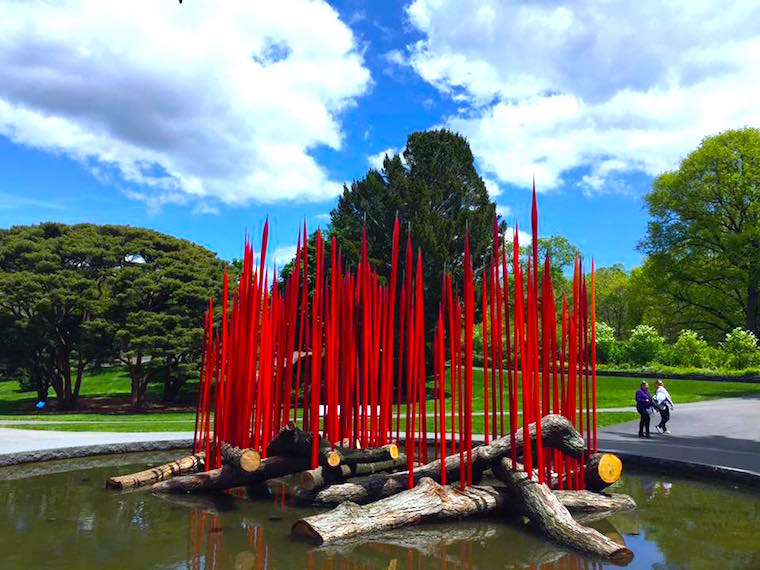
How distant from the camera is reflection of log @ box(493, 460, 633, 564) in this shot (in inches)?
210

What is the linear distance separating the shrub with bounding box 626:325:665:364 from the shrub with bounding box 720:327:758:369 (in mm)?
4048

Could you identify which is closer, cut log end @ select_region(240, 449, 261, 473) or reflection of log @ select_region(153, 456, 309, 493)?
cut log end @ select_region(240, 449, 261, 473)

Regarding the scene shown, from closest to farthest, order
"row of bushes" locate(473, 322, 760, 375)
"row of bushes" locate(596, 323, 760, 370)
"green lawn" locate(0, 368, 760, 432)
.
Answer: "green lawn" locate(0, 368, 760, 432) → "row of bushes" locate(473, 322, 760, 375) → "row of bushes" locate(596, 323, 760, 370)

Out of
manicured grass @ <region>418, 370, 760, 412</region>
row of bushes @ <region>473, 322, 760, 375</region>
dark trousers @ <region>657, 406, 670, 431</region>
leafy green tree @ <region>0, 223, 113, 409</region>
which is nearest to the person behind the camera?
dark trousers @ <region>657, 406, 670, 431</region>

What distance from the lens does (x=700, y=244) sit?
121ft

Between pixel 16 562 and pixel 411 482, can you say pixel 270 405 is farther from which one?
pixel 16 562

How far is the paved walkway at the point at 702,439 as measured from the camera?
32.1ft

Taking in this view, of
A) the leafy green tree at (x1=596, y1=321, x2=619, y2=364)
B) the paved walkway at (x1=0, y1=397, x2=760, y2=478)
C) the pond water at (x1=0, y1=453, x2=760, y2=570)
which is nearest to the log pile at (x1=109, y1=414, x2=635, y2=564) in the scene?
the pond water at (x1=0, y1=453, x2=760, y2=570)

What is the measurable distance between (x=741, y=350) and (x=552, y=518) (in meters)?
31.3

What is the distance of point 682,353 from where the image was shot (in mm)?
34031

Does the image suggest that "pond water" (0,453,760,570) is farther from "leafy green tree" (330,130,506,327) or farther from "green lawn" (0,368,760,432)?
"leafy green tree" (330,130,506,327)

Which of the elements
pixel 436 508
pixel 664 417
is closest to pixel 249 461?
pixel 436 508

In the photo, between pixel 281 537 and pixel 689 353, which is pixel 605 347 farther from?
pixel 281 537

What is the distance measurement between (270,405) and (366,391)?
1.25m
